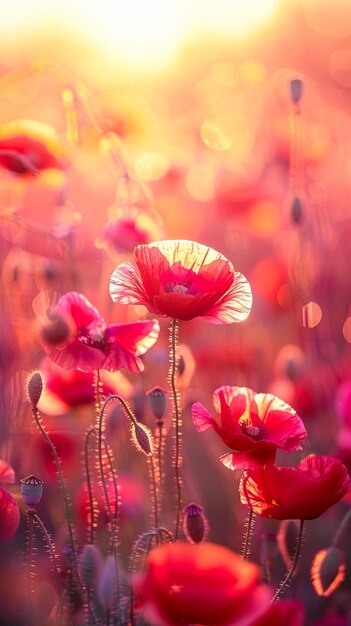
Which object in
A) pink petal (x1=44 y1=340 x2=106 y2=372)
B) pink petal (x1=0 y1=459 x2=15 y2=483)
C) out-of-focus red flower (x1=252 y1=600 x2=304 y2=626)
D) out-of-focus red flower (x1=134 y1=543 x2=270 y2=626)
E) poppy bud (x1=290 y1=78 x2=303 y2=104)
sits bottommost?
out-of-focus red flower (x1=252 y1=600 x2=304 y2=626)

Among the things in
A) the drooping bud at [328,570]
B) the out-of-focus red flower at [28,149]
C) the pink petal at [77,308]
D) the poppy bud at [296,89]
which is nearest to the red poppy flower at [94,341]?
the pink petal at [77,308]

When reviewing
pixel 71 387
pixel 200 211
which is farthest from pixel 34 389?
pixel 200 211

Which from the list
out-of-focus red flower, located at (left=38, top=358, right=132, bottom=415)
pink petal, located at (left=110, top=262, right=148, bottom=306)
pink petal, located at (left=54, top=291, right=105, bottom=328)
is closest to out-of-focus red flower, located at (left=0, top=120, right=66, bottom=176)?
out-of-focus red flower, located at (left=38, top=358, right=132, bottom=415)

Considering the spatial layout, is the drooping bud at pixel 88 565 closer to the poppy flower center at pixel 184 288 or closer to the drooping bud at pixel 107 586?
the drooping bud at pixel 107 586

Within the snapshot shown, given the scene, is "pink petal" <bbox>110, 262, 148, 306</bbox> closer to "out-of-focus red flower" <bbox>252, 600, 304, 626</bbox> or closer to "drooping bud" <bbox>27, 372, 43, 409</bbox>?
"drooping bud" <bbox>27, 372, 43, 409</bbox>

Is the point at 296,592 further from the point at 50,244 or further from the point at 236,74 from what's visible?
the point at 236,74

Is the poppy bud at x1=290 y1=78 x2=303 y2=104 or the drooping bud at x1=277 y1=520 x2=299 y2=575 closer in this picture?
the drooping bud at x1=277 y1=520 x2=299 y2=575

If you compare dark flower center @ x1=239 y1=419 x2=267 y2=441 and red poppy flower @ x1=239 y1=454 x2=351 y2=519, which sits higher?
dark flower center @ x1=239 y1=419 x2=267 y2=441

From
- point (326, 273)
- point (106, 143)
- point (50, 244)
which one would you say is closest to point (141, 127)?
point (50, 244)

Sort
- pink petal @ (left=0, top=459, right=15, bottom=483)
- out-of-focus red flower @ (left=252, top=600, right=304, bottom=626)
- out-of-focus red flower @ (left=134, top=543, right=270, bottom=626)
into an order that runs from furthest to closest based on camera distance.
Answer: pink petal @ (left=0, top=459, right=15, bottom=483), out-of-focus red flower @ (left=252, top=600, right=304, bottom=626), out-of-focus red flower @ (left=134, top=543, right=270, bottom=626)
